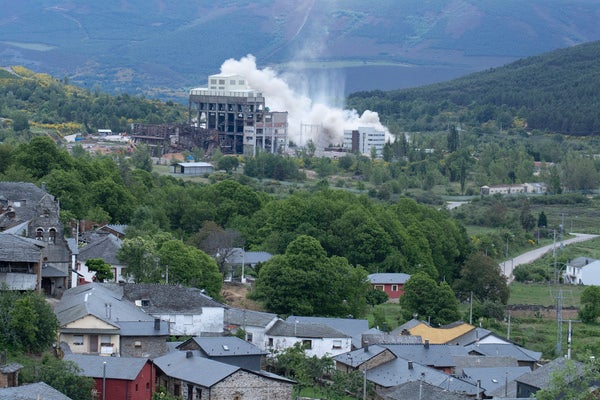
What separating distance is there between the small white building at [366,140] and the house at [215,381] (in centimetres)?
10240

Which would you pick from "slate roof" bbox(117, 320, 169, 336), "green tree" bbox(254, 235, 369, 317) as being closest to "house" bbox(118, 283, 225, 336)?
"slate roof" bbox(117, 320, 169, 336)

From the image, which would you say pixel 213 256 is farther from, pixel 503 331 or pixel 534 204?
pixel 534 204

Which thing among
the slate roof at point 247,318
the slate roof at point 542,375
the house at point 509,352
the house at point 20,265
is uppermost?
the house at point 20,265

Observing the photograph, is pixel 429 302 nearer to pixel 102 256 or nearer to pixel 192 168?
pixel 102 256

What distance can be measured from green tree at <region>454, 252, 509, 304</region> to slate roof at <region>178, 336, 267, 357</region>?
21.7m

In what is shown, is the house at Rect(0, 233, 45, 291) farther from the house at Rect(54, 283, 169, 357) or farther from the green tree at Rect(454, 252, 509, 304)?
the green tree at Rect(454, 252, 509, 304)

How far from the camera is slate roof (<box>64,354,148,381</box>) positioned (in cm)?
3809

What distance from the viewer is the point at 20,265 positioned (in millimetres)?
43312

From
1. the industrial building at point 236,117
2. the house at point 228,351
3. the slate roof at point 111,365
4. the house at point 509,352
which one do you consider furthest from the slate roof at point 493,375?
the industrial building at point 236,117

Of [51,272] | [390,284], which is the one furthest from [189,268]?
[390,284]

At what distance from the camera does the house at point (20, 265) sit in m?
42.7

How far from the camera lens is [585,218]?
10212 centimetres

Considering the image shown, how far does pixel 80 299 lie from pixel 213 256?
771 inches

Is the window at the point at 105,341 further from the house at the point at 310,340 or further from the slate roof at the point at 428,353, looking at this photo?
the slate roof at the point at 428,353
